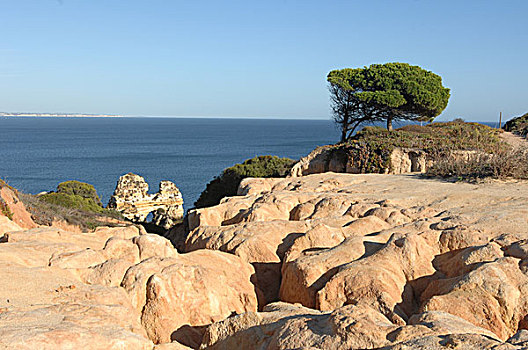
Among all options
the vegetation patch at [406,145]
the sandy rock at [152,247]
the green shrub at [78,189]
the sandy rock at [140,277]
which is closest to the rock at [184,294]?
the sandy rock at [140,277]

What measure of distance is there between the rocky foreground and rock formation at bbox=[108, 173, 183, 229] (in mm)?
23408

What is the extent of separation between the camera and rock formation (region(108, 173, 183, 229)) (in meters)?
32.8

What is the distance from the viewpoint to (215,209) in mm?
11641

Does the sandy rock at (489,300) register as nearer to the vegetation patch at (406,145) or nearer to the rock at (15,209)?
the rock at (15,209)

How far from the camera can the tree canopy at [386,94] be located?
28672mm

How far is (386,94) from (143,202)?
1952 cm

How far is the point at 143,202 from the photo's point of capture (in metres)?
33.9

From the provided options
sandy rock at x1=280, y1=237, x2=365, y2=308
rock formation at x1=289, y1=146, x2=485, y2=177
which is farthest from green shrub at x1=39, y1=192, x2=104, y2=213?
sandy rock at x1=280, y1=237, x2=365, y2=308

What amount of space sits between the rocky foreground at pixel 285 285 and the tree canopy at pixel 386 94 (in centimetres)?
1913

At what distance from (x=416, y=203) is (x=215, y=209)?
17.4ft

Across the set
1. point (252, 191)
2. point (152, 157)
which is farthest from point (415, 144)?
point (152, 157)

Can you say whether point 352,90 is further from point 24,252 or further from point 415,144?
point 24,252

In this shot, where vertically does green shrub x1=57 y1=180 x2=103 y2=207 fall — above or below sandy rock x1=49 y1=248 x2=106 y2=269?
below

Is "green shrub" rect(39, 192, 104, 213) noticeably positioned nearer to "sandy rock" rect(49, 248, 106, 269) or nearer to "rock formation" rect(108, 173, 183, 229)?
"rock formation" rect(108, 173, 183, 229)
